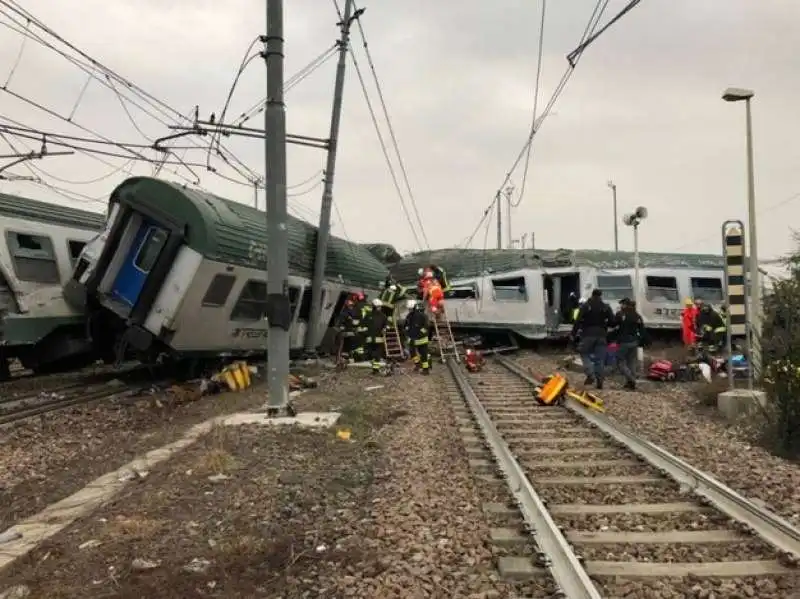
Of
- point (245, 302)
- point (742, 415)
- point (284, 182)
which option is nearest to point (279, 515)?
point (284, 182)

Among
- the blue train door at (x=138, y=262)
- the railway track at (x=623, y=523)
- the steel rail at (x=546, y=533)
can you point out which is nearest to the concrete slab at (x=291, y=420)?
the railway track at (x=623, y=523)

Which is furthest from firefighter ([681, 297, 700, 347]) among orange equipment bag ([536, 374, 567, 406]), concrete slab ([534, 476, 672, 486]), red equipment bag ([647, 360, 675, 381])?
concrete slab ([534, 476, 672, 486])

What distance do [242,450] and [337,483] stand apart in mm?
1623

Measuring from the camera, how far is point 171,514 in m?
5.17

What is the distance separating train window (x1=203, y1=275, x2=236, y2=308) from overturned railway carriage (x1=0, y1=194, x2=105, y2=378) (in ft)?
9.27

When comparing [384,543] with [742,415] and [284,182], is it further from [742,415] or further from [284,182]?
[742,415]

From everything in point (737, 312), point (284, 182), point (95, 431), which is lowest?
point (95, 431)

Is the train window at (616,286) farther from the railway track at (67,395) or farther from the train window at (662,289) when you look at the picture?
the railway track at (67,395)

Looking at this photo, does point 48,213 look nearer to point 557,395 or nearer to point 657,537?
point 557,395

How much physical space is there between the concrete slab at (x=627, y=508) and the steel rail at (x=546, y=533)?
0.50ft

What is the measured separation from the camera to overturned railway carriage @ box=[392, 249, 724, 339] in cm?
2095

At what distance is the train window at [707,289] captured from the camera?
21578mm

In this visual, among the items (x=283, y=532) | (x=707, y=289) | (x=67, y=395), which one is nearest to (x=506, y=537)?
(x=283, y=532)

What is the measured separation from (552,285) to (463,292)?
262 centimetres
